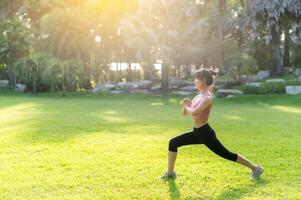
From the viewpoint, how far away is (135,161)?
7371mm

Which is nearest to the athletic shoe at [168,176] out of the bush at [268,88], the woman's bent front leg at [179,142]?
the woman's bent front leg at [179,142]

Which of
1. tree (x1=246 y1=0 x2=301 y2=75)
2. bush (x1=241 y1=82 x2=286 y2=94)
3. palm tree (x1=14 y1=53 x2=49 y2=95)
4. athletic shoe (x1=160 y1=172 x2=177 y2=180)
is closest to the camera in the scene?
athletic shoe (x1=160 y1=172 x2=177 y2=180)

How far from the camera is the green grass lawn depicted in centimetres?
564

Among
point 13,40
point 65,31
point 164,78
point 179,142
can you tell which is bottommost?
point 164,78

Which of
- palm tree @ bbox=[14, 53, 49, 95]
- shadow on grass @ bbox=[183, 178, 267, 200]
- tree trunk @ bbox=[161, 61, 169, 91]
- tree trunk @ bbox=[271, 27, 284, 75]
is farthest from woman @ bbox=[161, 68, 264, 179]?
tree trunk @ bbox=[271, 27, 284, 75]

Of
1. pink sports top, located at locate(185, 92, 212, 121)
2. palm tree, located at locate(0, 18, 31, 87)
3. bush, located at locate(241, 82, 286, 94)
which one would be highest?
palm tree, located at locate(0, 18, 31, 87)

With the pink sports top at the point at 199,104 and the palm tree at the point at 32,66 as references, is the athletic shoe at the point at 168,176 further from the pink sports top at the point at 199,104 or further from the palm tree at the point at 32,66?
the palm tree at the point at 32,66

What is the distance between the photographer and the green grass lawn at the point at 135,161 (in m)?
5.64

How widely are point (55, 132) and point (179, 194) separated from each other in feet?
20.1

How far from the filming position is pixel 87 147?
8.76 metres

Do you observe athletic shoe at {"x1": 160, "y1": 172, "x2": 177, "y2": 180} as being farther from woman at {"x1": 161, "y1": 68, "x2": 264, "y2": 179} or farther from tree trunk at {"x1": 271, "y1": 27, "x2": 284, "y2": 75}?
tree trunk at {"x1": 271, "y1": 27, "x2": 284, "y2": 75}

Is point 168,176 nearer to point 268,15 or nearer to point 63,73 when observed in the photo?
point 268,15

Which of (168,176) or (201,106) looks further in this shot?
(168,176)

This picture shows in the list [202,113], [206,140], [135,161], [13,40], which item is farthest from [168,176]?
[13,40]
